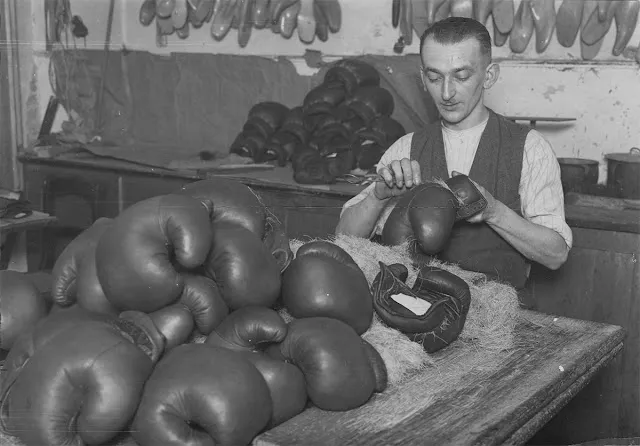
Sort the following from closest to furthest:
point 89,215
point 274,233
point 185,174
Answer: point 274,233 < point 89,215 < point 185,174

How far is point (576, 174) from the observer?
377 cm

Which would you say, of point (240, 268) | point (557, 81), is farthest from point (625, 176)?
point (240, 268)

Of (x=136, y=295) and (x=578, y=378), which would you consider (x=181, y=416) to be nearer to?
(x=136, y=295)

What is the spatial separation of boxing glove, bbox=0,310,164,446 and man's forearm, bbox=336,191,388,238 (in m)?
1.14

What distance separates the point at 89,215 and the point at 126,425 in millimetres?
1264

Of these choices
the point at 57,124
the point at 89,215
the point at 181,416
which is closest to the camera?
the point at 181,416

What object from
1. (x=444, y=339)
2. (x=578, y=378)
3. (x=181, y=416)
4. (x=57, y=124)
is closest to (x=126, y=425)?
(x=181, y=416)

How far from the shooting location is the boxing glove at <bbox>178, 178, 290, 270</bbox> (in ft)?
5.11

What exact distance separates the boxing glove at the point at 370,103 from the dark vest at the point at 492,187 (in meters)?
1.77

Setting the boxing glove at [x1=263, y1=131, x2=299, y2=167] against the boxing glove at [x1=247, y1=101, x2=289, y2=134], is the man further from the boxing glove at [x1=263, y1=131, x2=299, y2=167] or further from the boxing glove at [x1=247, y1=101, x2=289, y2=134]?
the boxing glove at [x1=247, y1=101, x2=289, y2=134]

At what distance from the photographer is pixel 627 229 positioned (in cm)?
327

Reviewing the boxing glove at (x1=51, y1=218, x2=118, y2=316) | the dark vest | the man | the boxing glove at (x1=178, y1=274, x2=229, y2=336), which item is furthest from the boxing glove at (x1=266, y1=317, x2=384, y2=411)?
the dark vest

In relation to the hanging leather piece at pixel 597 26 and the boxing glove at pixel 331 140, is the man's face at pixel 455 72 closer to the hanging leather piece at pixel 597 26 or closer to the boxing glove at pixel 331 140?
the boxing glove at pixel 331 140

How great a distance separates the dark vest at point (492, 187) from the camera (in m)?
2.36
